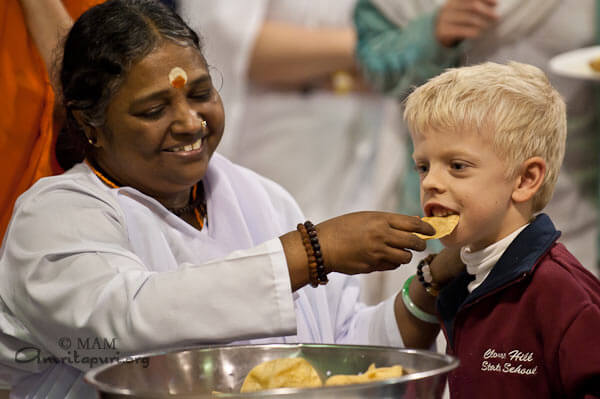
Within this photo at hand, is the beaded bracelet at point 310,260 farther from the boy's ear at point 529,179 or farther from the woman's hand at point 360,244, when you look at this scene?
the boy's ear at point 529,179

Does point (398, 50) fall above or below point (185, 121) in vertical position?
above

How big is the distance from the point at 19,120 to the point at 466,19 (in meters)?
1.62

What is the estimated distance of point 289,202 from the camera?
208 cm

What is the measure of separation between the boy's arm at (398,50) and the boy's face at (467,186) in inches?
54.8

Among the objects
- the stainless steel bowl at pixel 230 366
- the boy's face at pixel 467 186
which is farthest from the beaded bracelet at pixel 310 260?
the boy's face at pixel 467 186

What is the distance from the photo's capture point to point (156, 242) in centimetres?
176

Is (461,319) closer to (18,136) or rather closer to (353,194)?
(18,136)

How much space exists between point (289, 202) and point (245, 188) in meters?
0.11

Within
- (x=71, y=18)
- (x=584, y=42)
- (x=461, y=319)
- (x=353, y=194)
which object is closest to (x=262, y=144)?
(x=353, y=194)

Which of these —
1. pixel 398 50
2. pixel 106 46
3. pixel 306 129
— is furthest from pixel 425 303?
pixel 306 129

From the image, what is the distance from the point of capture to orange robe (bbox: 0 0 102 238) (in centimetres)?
200

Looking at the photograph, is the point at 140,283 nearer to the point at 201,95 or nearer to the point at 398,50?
the point at 201,95

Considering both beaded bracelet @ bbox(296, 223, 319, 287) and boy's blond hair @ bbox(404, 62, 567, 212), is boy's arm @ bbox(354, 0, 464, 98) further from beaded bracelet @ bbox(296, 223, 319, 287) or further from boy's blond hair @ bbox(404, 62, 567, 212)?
beaded bracelet @ bbox(296, 223, 319, 287)

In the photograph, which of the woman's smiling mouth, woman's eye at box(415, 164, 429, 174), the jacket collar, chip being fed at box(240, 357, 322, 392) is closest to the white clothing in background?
the woman's smiling mouth
